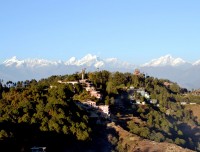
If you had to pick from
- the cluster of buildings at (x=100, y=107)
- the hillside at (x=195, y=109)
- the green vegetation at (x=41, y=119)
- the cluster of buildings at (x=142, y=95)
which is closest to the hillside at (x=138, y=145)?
the green vegetation at (x=41, y=119)

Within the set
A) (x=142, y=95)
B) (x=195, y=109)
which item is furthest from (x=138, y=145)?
(x=195, y=109)

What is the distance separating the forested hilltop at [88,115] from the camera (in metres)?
41.6

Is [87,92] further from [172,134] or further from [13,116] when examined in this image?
[13,116]

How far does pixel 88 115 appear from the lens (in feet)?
169

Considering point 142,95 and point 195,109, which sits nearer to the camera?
point 142,95

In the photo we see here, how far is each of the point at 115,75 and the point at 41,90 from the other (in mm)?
22340

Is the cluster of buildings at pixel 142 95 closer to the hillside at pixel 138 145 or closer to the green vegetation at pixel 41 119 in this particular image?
the green vegetation at pixel 41 119

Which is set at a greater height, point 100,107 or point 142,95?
point 142,95

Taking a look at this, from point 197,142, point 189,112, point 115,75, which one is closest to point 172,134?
point 197,142

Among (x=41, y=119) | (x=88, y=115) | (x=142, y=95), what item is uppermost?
(x=142, y=95)

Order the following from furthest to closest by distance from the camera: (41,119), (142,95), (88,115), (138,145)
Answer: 1. (142,95)
2. (88,115)
3. (138,145)
4. (41,119)

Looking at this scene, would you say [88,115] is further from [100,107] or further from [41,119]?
[41,119]

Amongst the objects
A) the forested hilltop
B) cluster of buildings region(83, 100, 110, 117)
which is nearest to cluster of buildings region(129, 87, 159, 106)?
the forested hilltop

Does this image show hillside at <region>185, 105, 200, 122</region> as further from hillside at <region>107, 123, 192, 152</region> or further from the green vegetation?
the green vegetation
